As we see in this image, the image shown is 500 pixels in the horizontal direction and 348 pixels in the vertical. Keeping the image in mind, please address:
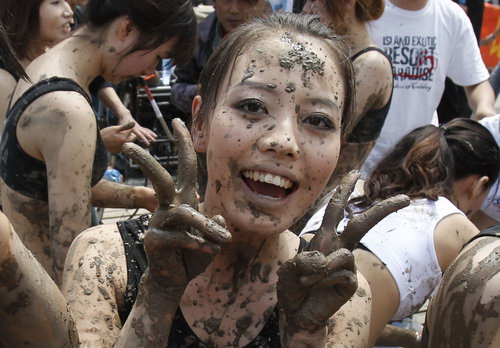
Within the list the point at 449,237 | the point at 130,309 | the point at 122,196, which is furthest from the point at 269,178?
the point at 122,196

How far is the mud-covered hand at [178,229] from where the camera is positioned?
1.44m

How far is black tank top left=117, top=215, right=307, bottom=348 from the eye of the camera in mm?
1666

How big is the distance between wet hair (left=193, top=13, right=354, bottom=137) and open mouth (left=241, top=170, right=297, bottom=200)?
0.80 feet

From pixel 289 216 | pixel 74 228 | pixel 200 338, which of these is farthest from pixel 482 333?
pixel 74 228

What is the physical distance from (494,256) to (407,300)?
1093 millimetres

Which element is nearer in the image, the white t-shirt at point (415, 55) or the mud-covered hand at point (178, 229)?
the mud-covered hand at point (178, 229)

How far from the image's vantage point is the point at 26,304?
1.38m

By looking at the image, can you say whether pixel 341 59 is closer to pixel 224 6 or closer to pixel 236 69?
pixel 236 69

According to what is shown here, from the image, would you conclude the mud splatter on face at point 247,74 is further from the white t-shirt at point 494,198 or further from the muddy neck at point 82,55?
the white t-shirt at point 494,198

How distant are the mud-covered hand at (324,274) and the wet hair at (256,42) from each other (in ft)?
1.34

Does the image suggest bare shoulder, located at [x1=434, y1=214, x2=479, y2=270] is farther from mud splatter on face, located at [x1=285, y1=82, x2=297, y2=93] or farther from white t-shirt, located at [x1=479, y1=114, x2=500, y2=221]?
mud splatter on face, located at [x1=285, y1=82, x2=297, y2=93]

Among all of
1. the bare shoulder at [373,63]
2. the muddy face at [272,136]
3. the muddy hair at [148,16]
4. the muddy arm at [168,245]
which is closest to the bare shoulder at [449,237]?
the bare shoulder at [373,63]

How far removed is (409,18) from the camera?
157 inches

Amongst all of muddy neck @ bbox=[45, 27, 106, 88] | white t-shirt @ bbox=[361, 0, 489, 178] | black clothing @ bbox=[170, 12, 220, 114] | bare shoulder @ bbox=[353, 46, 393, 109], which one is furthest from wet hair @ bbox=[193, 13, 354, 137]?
black clothing @ bbox=[170, 12, 220, 114]
